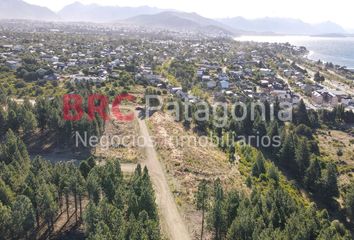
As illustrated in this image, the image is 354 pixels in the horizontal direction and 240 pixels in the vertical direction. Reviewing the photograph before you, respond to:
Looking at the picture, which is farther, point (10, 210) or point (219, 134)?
point (219, 134)

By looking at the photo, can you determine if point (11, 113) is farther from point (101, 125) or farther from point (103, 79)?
point (103, 79)

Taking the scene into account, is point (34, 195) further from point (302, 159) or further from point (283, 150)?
point (283, 150)

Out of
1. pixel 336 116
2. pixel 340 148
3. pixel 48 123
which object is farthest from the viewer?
pixel 336 116

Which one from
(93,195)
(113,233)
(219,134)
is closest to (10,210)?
(93,195)

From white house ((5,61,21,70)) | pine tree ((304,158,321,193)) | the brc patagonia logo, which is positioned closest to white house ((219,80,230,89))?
the brc patagonia logo

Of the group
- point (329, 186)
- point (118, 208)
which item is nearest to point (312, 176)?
point (329, 186)

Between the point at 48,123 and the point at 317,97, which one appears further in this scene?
the point at 317,97

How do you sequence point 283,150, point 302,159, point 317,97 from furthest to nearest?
point 317,97
point 283,150
point 302,159
